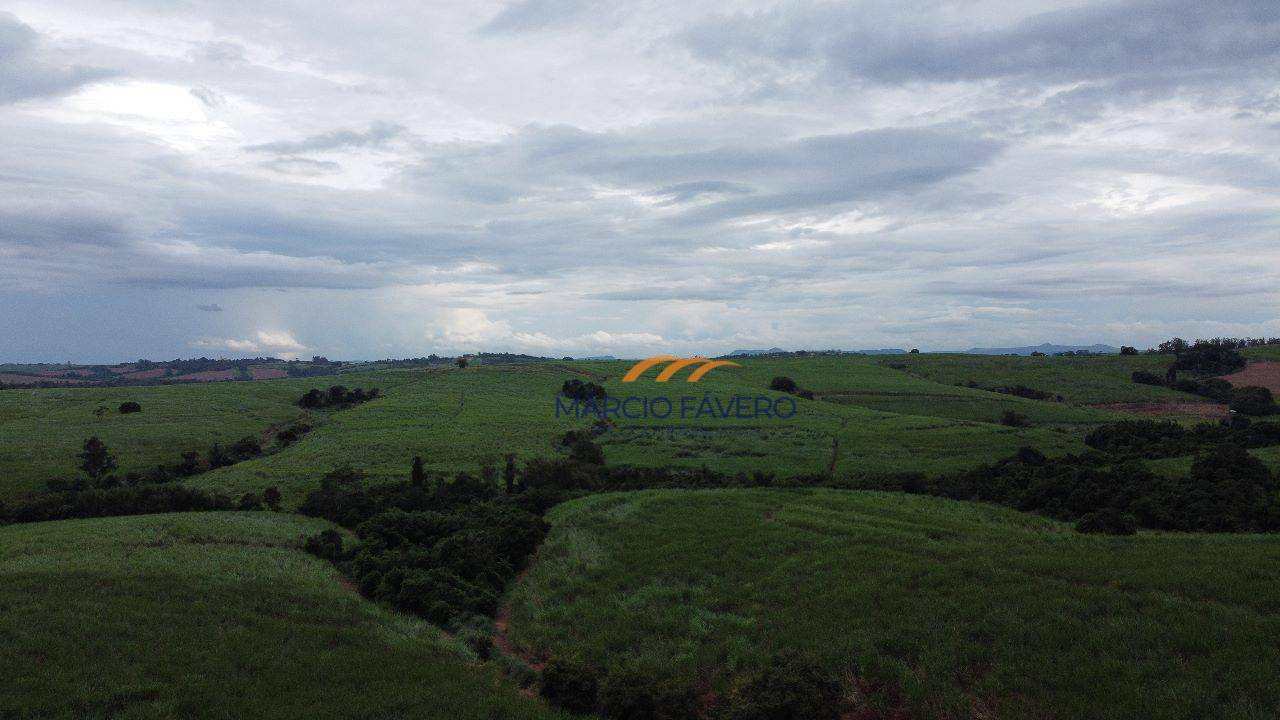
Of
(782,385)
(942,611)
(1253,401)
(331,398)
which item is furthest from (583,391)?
(1253,401)

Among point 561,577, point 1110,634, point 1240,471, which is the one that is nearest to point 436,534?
point 561,577

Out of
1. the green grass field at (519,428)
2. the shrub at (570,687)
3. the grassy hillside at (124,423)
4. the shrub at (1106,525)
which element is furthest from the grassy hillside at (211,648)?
the grassy hillside at (124,423)

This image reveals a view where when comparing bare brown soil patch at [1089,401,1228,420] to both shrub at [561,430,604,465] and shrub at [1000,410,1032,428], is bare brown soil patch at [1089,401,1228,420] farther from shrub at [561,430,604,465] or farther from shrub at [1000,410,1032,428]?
shrub at [561,430,604,465]

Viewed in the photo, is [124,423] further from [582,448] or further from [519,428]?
[582,448]

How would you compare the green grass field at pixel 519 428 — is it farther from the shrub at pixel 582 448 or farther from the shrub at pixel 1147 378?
the shrub at pixel 1147 378

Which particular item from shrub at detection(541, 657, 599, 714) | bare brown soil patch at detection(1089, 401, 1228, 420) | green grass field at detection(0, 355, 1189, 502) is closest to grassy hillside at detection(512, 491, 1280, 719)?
shrub at detection(541, 657, 599, 714)
